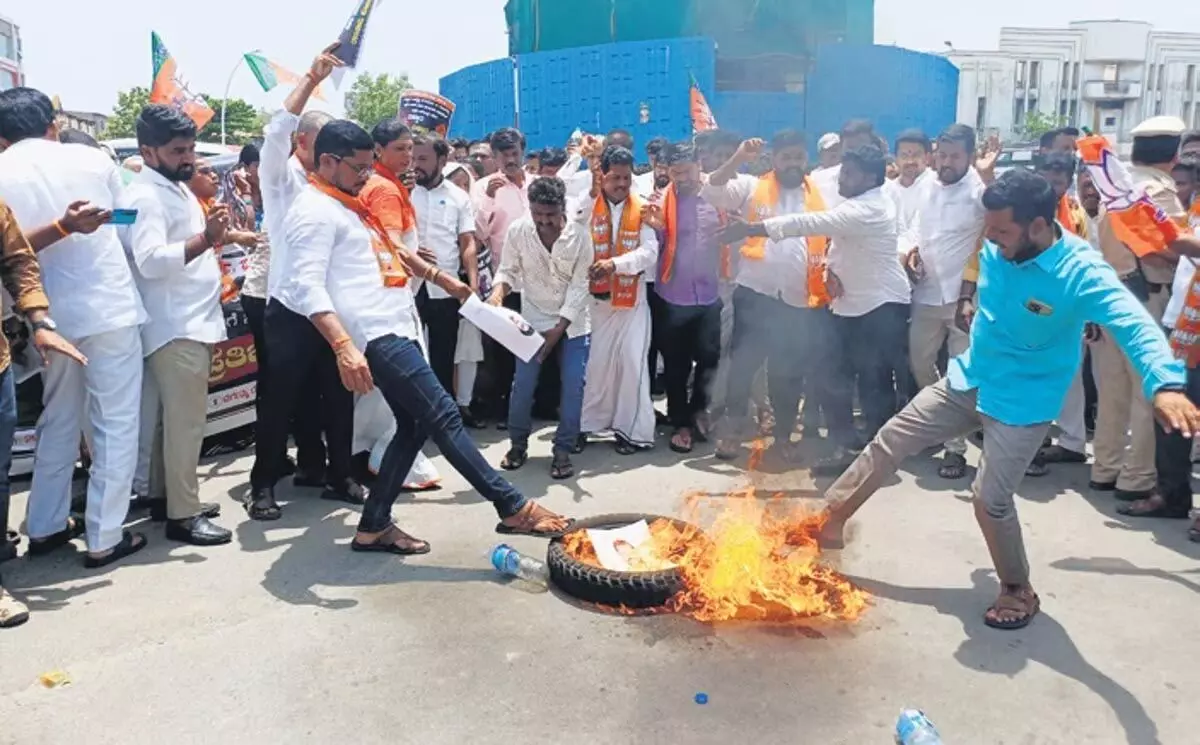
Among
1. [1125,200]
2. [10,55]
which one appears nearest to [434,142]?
[1125,200]

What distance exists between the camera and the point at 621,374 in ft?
21.4

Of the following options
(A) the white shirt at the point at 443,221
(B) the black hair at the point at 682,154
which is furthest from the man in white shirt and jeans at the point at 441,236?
(B) the black hair at the point at 682,154

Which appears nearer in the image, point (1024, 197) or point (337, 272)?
point (1024, 197)


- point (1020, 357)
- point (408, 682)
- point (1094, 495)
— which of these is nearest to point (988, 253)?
point (1020, 357)

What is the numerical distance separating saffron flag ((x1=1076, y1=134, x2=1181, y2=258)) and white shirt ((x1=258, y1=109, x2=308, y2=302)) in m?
4.02

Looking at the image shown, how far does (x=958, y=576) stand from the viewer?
14.4ft

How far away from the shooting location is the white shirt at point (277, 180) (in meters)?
4.73

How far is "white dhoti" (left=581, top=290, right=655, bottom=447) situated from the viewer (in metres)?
6.46

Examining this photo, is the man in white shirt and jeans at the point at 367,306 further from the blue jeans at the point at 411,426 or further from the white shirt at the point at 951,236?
the white shirt at the point at 951,236

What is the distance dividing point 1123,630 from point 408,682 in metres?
2.89

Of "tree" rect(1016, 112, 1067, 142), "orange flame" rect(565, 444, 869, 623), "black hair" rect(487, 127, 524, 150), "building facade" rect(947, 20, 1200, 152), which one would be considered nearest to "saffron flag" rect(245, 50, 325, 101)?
"black hair" rect(487, 127, 524, 150)

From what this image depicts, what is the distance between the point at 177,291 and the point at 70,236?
0.53m

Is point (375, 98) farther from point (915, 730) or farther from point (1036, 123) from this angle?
point (915, 730)

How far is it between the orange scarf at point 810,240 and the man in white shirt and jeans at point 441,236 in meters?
2.04
